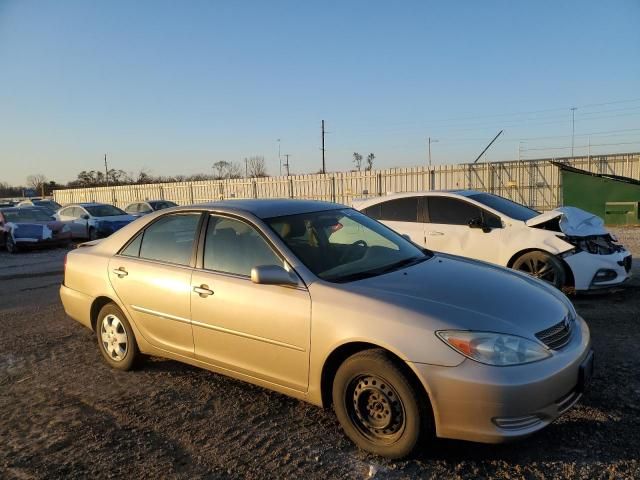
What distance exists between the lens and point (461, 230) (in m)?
7.29

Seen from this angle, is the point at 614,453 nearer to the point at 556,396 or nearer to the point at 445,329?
the point at 556,396

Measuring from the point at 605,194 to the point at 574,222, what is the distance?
33.0ft

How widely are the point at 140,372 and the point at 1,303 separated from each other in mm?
4644

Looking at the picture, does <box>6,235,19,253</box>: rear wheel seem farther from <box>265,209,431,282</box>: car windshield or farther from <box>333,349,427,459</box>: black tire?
<box>333,349,427,459</box>: black tire

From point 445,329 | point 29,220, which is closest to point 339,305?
point 445,329

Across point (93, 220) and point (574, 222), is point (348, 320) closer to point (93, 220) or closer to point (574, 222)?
point (574, 222)

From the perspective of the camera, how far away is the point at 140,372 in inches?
183

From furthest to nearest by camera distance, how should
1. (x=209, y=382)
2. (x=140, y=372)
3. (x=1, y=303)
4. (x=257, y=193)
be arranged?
(x=257, y=193) < (x=1, y=303) < (x=140, y=372) < (x=209, y=382)

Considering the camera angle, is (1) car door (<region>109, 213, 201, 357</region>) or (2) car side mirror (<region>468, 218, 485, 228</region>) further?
(2) car side mirror (<region>468, 218, 485, 228</region>)

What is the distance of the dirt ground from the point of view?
2.94m

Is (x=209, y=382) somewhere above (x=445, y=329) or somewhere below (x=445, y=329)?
below

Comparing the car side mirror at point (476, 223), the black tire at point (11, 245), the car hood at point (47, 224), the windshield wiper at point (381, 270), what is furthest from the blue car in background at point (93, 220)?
the windshield wiper at point (381, 270)

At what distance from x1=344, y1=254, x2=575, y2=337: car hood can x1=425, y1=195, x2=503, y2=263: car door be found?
3.32 metres

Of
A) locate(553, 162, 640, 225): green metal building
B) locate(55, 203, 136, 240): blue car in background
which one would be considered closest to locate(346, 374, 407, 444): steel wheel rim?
locate(553, 162, 640, 225): green metal building
